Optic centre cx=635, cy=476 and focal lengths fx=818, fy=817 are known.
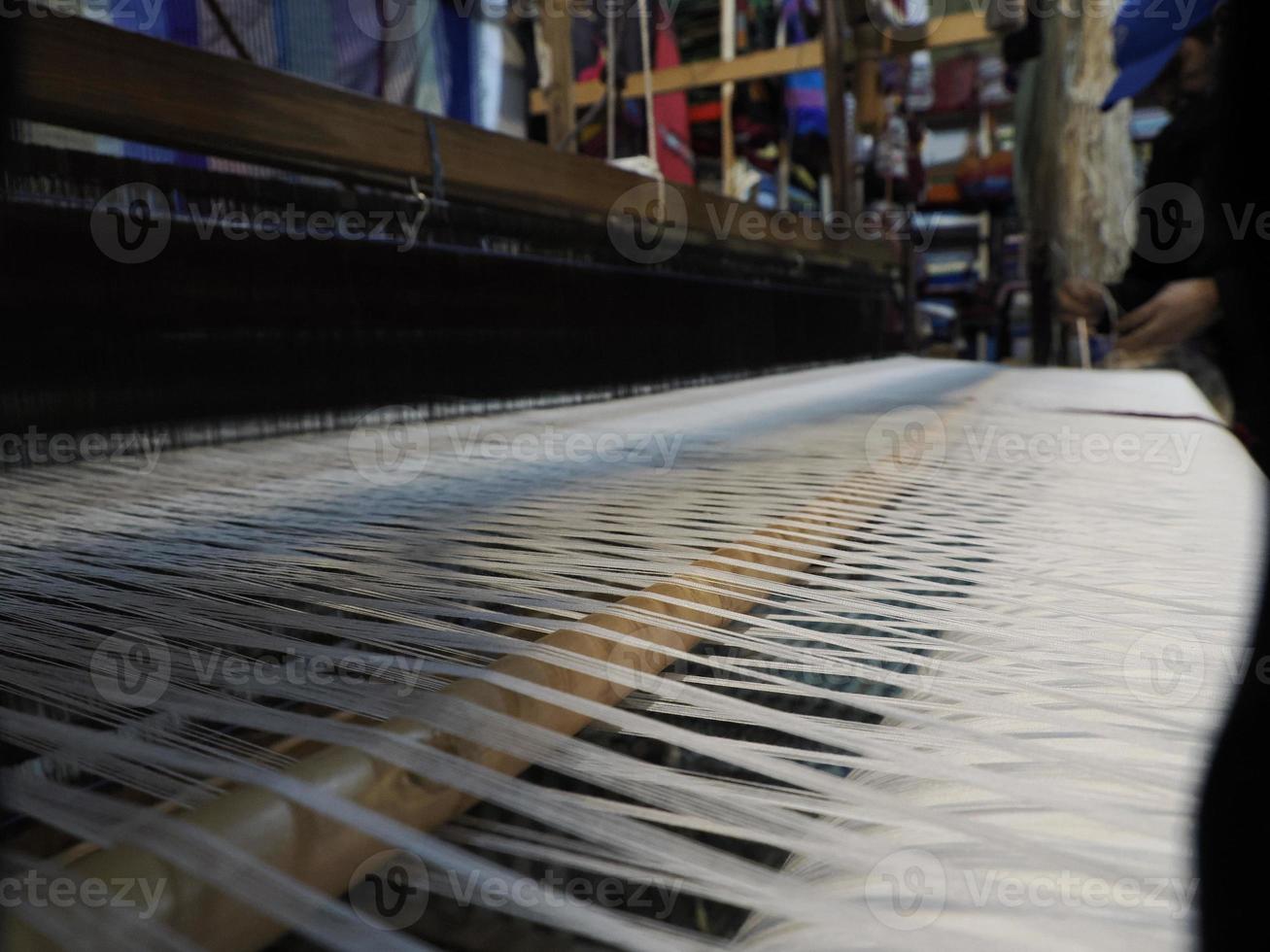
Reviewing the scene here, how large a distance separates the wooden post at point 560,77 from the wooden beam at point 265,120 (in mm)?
456

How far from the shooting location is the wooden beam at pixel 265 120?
80 centimetres

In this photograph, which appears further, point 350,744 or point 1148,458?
point 1148,458

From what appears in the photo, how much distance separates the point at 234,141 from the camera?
932mm

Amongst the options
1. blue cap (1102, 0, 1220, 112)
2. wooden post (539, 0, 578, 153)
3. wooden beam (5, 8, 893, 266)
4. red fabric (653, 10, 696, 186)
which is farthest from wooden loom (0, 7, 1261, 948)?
red fabric (653, 10, 696, 186)

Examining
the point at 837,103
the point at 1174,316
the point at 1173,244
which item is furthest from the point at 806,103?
the point at 1174,316

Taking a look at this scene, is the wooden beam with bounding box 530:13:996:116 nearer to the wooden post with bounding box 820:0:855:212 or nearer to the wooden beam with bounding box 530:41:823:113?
the wooden beam with bounding box 530:41:823:113

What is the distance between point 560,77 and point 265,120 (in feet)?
3.27

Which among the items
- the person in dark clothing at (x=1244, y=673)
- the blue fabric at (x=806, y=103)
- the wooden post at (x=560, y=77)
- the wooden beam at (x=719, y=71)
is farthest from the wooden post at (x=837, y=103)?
the person in dark clothing at (x=1244, y=673)

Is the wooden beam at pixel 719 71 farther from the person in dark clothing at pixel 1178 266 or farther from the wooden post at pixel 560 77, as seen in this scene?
the wooden post at pixel 560 77

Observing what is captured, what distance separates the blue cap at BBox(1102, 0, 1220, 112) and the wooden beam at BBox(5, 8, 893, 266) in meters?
2.03

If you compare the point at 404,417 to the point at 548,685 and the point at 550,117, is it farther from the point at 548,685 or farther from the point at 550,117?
the point at 548,685

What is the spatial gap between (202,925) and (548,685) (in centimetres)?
16

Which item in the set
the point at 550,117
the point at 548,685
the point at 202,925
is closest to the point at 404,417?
the point at 550,117

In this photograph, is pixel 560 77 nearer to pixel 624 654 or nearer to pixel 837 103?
pixel 837 103
